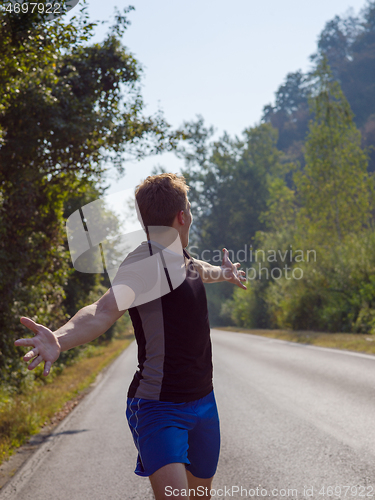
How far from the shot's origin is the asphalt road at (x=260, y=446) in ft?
14.8

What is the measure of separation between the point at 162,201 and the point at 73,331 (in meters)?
0.79

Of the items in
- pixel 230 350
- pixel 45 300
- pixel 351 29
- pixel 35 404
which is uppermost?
pixel 351 29

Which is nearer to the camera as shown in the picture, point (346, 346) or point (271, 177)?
point (346, 346)

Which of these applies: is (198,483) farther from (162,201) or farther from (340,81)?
(340,81)

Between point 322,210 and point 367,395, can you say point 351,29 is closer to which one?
point 322,210

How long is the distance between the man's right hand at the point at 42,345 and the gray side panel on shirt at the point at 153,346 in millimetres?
563

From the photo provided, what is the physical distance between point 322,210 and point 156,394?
111 ft

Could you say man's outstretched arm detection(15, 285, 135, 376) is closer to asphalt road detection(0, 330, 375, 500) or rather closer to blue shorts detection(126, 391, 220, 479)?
blue shorts detection(126, 391, 220, 479)

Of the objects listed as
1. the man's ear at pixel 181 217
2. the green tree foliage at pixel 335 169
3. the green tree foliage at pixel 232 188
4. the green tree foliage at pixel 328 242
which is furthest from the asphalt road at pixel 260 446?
the green tree foliage at pixel 232 188

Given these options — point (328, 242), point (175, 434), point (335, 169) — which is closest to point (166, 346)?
point (175, 434)

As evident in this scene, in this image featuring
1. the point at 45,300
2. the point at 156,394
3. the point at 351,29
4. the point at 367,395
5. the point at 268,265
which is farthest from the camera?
the point at 351,29

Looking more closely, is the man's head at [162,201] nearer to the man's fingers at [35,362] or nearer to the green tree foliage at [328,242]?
the man's fingers at [35,362]

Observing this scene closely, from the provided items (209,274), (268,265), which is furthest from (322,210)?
(209,274)

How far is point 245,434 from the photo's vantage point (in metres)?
6.36
